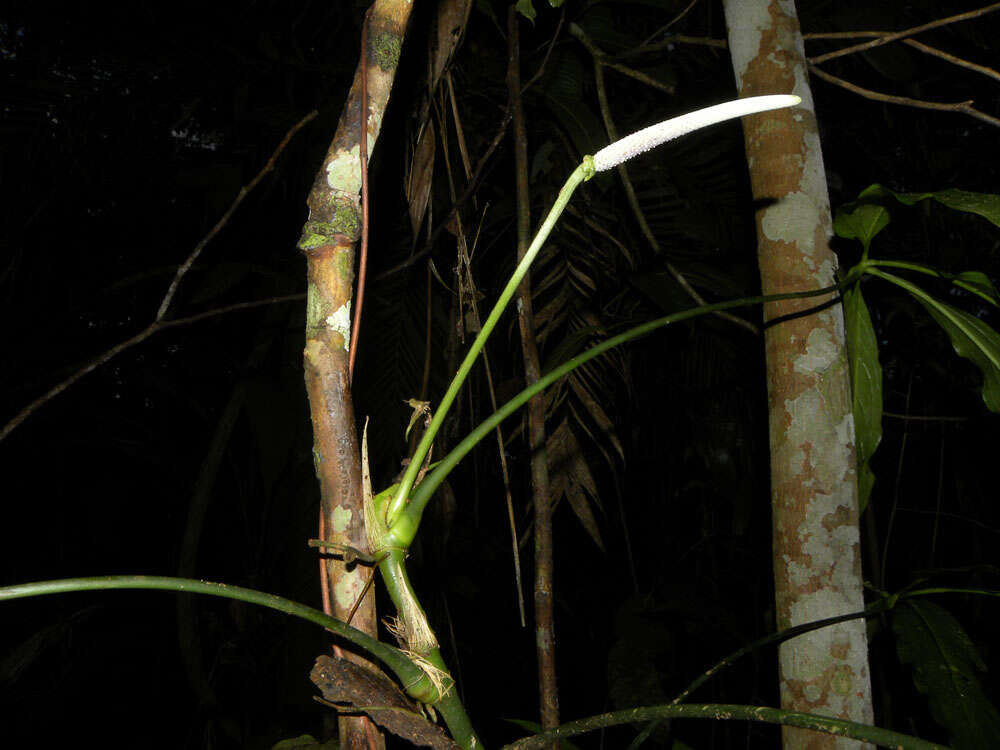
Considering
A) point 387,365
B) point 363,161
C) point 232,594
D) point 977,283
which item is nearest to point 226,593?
point 232,594

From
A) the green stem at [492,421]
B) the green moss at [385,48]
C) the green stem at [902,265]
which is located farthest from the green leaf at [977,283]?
the green moss at [385,48]

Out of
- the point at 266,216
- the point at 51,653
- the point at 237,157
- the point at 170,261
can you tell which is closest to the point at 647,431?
the point at 266,216

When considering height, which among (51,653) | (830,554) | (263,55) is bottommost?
→ (51,653)

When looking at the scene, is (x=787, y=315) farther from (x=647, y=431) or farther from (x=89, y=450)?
(x=89, y=450)

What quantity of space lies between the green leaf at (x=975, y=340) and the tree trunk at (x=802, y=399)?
0.08 meters

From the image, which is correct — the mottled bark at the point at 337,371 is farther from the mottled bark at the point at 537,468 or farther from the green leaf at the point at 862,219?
the green leaf at the point at 862,219

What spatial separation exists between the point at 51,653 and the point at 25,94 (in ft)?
4.14

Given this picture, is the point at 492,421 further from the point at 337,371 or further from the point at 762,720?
the point at 762,720

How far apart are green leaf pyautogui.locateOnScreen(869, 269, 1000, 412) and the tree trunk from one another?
79 millimetres

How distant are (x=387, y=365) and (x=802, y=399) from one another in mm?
852

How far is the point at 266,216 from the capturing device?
1.56m

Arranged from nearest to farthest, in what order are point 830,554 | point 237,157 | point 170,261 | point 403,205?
1. point 830,554
2. point 403,205
3. point 237,157
4. point 170,261

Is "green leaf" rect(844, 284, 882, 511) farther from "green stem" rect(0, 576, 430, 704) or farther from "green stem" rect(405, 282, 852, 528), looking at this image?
"green stem" rect(0, 576, 430, 704)

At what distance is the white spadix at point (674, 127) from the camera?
41 centimetres
